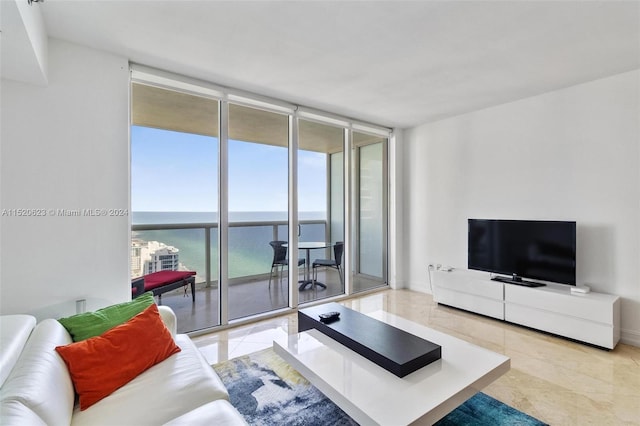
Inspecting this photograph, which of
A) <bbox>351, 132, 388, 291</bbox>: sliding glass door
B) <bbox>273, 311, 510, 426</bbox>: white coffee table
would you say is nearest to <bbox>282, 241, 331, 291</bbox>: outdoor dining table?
<bbox>351, 132, 388, 291</bbox>: sliding glass door

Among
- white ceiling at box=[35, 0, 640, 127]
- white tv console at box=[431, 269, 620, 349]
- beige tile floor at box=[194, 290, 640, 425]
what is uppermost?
white ceiling at box=[35, 0, 640, 127]

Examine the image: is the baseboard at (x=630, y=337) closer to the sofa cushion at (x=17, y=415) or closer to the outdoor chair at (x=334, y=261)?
the outdoor chair at (x=334, y=261)

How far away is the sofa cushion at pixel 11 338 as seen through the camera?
1345 millimetres

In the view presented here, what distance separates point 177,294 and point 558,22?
4.54 m

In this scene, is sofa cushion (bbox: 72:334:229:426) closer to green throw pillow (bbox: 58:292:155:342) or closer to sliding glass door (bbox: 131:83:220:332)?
green throw pillow (bbox: 58:292:155:342)

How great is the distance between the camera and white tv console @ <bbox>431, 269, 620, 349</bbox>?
9.53 feet

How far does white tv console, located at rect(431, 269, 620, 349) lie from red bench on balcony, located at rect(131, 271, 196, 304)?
3.24 meters

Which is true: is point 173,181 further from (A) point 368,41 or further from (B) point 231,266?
(A) point 368,41

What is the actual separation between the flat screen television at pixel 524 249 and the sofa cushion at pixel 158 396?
3508mm

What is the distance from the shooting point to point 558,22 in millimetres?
2225

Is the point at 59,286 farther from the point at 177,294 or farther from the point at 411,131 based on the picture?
the point at 411,131

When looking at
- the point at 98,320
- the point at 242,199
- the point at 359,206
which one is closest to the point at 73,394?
the point at 98,320

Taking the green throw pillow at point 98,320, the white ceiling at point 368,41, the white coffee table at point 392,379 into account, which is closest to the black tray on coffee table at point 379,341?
the white coffee table at point 392,379

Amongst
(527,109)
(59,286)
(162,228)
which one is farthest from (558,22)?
(59,286)
